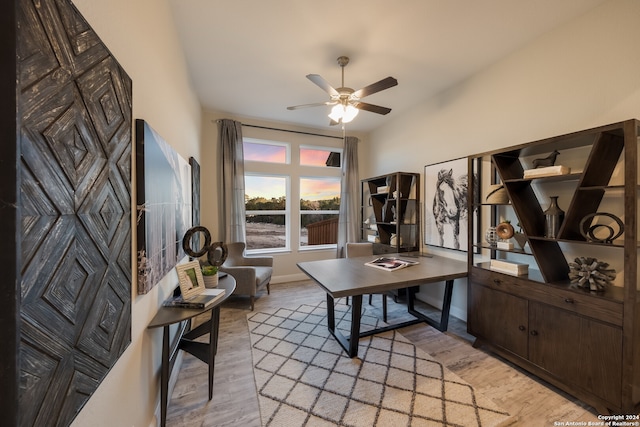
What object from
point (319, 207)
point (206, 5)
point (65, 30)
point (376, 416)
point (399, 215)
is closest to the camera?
point (65, 30)

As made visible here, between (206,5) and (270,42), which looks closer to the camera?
(206,5)

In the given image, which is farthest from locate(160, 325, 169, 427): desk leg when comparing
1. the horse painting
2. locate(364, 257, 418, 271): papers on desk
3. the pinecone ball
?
the horse painting

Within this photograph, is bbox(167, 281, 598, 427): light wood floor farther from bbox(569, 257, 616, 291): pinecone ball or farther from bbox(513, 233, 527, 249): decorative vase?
bbox(513, 233, 527, 249): decorative vase

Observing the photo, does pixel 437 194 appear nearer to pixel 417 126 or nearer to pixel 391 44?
pixel 417 126

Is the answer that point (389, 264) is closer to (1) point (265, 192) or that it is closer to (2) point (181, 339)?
(2) point (181, 339)

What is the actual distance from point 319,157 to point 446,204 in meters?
2.48

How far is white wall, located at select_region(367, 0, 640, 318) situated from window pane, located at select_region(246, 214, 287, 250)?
2.57 meters

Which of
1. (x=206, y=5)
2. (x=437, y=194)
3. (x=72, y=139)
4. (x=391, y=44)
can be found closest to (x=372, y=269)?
(x=437, y=194)

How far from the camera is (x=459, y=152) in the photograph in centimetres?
304

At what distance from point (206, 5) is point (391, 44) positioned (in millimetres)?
1635

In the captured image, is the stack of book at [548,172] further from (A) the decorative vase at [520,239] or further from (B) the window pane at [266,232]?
(B) the window pane at [266,232]

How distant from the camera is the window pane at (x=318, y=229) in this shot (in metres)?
4.71

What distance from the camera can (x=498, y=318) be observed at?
2.19 metres

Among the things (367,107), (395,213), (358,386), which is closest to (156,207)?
(358,386)
